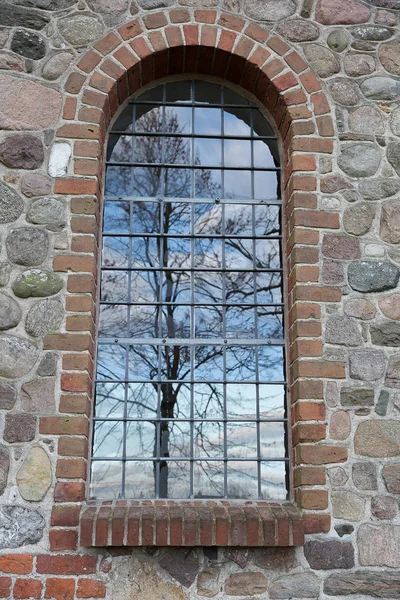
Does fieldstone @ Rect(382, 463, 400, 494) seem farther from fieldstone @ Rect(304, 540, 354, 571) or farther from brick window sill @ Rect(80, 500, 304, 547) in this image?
brick window sill @ Rect(80, 500, 304, 547)

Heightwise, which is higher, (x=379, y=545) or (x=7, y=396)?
(x=7, y=396)

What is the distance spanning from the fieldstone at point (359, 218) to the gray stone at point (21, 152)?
2.00 metres

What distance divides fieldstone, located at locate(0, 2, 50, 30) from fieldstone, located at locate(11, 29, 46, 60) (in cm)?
7

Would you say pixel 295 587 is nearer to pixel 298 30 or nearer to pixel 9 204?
pixel 9 204

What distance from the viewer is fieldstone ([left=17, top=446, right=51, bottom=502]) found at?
3.54 m

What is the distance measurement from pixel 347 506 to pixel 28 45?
3.56 m

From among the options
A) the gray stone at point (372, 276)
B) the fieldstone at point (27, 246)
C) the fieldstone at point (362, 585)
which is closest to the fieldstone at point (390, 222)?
the gray stone at point (372, 276)

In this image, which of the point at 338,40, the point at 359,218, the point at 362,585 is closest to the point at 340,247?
the point at 359,218

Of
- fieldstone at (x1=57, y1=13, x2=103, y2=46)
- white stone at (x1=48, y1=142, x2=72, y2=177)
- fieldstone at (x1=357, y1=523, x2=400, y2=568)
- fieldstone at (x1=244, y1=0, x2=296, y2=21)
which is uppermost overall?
fieldstone at (x1=244, y1=0, x2=296, y2=21)

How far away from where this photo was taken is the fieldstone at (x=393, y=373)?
3824mm

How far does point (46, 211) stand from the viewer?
156 inches

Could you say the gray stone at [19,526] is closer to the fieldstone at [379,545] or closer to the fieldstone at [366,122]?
the fieldstone at [379,545]

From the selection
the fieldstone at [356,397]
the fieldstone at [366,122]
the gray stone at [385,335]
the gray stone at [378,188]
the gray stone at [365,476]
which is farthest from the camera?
the fieldstone at [366,122]

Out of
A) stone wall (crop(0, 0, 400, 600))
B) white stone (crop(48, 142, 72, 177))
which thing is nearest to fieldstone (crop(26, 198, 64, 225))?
stone wall (crop(0, 0, 400, 600))
